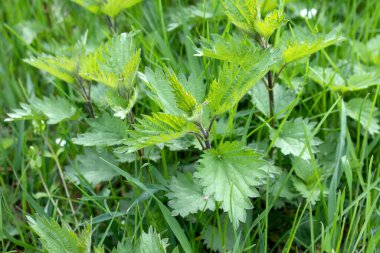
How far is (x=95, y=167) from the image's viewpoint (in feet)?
7.16

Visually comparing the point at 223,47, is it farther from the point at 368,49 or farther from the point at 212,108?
the point at 368,49

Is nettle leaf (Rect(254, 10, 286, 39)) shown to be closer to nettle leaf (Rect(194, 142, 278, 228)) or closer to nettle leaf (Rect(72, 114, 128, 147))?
nettle leaf (Rect(194, 142, 278, 228))

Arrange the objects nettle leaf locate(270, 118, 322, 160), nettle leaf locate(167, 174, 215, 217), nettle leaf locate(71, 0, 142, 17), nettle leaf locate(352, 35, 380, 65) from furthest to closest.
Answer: nettle leaf locate(352, 35, 380, 65) < nettle leaf locate(71, 0, 142, 17) < nettle leaf locate(270, 118, 322, 160) < nettle leaf locate(167, 174, 215, 217)

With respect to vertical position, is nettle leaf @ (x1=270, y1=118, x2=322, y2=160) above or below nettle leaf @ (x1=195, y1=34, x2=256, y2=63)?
below

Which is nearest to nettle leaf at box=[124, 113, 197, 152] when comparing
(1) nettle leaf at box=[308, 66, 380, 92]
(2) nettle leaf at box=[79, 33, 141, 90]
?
(2) nettle leaf at box=[79, 33, 141, 90]

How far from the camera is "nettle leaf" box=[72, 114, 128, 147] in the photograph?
2.06 m

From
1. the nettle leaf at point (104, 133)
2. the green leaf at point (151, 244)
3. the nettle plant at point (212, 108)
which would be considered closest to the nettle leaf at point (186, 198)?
the nettle plant at point (212, 108)

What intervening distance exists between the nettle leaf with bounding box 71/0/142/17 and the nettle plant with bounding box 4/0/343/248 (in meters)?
0.37

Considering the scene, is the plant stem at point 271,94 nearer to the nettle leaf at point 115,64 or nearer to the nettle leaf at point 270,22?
the nettle leaf at point 270,22

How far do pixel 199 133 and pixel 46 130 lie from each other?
1029 millimetres

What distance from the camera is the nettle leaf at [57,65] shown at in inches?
85.2

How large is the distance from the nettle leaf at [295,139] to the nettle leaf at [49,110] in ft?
2.84

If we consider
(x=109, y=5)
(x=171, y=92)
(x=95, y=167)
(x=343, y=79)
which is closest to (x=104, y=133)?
(x=95, y=167)

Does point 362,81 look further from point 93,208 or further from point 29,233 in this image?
point 29,233
